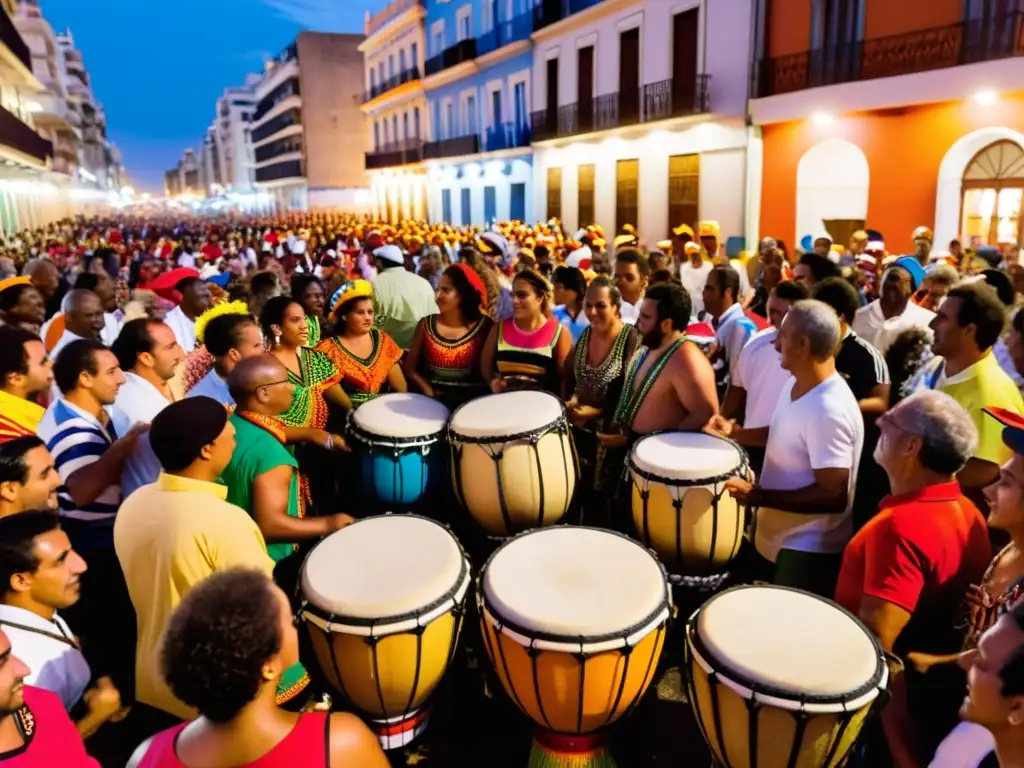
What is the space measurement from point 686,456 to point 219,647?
2.20 meters

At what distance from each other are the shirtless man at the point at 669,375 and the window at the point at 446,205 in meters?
29.6

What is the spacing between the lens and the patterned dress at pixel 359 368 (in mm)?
4449

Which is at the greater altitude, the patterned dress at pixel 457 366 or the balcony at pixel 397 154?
the balcony at pixel 397 154

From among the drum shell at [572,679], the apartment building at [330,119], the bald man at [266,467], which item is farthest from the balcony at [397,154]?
the drum shell at [572,679]

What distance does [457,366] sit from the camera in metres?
4.63

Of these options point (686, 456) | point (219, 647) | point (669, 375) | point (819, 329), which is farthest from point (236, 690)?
point (669, 375)

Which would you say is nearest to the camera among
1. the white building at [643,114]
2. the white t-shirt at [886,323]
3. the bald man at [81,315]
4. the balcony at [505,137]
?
the bald man at [81,315]

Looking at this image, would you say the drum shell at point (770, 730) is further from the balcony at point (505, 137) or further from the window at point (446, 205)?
the window at point (446, 205)

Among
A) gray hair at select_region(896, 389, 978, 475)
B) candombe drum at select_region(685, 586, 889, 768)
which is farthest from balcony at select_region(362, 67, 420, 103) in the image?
candombe drum at select_region(685, 586, 889, 768)

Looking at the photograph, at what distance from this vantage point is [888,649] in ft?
7.84

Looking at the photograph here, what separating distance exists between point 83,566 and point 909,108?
44.9ft

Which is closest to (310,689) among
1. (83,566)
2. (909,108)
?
(83,566)

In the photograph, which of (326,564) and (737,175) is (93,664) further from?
(737,175)

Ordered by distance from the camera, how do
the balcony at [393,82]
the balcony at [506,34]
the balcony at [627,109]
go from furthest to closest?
the balcony at [393,82]
the balcony at [506,34]
the balcony at [627,109]
